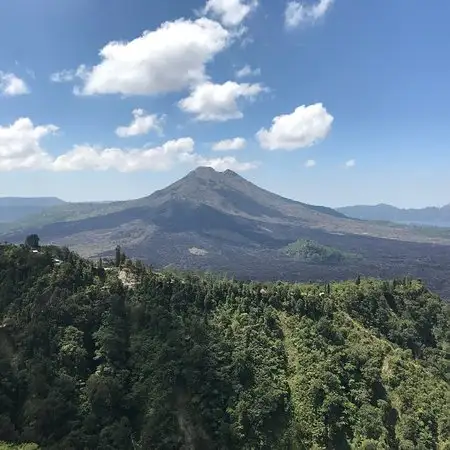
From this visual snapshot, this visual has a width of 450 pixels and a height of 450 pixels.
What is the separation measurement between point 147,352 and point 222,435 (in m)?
20.2

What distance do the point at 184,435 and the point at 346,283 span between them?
6414cm

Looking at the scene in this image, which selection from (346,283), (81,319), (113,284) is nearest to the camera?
(81,319)

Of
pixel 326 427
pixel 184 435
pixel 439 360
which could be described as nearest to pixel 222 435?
pixel 184 435

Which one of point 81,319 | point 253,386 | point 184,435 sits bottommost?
point 184,435

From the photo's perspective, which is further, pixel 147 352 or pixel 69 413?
pixel 147 352

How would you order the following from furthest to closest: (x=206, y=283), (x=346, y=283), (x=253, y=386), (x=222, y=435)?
(x=346, y=283), (x=206, y=283), (x=253, y=386), (x=222, y=435)

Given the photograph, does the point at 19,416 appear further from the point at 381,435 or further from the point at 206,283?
the point at 381,435

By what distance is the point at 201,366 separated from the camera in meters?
86.2

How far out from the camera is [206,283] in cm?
11212

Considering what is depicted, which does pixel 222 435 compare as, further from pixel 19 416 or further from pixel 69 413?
pixel 19 416

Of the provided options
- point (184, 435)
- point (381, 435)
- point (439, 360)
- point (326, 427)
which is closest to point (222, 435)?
point (184, 435)

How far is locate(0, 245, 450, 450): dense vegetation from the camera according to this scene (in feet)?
255

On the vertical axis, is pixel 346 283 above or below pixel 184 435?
above

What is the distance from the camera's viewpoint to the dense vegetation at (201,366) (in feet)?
255
